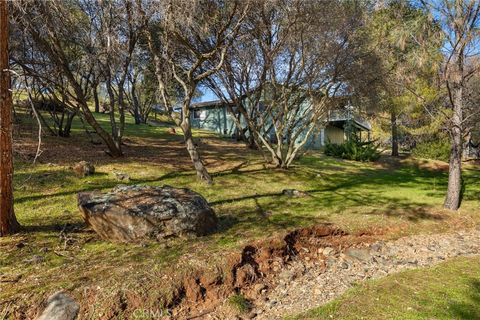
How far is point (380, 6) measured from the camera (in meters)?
10.5

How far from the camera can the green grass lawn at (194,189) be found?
5.08 m

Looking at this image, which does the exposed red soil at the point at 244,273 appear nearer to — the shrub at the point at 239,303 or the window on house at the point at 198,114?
the shrub at the point at 239,303

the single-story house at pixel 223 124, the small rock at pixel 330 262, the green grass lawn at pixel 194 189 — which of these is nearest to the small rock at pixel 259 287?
the green grass lawn at pixel 194 189

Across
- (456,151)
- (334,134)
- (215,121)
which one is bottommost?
(456,151)

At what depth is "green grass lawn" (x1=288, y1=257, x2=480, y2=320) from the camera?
4.49 metres

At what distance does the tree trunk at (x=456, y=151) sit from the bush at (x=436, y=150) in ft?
36.5

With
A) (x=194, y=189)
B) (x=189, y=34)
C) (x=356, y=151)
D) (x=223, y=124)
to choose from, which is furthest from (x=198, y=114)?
(x=194, y=189)

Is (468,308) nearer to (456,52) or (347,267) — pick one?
(347,267)

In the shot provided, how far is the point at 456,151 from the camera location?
30.5ft

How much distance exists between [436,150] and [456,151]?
1129 cm

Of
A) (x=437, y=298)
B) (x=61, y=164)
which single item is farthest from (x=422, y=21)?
(x=61, y=164)

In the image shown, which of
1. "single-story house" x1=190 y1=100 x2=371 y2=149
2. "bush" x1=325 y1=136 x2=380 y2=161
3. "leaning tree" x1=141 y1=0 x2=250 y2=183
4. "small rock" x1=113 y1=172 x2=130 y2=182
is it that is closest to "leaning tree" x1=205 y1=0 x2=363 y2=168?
"leaning tree" x1=141 y1=0 x2=250 y2=183

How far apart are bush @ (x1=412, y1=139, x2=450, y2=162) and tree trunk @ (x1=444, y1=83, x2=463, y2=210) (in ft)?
36.5

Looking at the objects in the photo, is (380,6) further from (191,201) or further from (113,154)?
(113,154)
